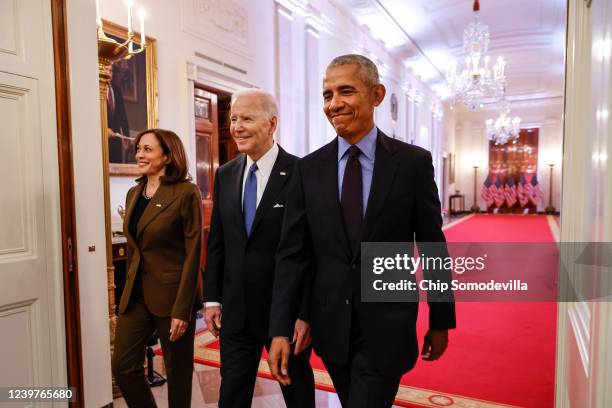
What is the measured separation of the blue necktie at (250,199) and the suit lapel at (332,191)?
0.55 m

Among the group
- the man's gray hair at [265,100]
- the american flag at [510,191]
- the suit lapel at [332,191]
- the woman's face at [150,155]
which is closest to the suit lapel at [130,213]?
the woman's face at [150,155]

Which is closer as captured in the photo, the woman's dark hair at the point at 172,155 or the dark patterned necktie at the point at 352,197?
the dark patterned necktie at the point at 352,197

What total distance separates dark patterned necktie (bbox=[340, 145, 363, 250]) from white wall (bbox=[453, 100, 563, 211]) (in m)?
20.6

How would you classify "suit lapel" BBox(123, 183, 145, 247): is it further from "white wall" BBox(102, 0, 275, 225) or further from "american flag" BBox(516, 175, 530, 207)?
"american flag" BBox(516, 175, 530, 207)

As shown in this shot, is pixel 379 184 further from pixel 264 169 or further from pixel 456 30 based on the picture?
pixel 456 30

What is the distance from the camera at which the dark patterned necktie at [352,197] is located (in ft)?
5.13

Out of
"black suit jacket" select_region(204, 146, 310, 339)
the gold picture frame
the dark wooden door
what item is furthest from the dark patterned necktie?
the dark wooden door

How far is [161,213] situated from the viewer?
2.31m

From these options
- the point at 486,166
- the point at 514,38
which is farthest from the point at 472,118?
the point at 514,38

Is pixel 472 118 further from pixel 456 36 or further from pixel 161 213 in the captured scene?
pixel 161 213

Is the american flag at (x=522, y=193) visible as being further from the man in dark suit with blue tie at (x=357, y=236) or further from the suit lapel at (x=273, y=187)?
the man in dark suit with blue tie at (x=357, y=236)

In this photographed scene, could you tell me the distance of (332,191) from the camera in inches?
63.8

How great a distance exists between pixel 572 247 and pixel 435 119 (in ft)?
52.3

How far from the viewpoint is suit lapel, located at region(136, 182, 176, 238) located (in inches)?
91.2
